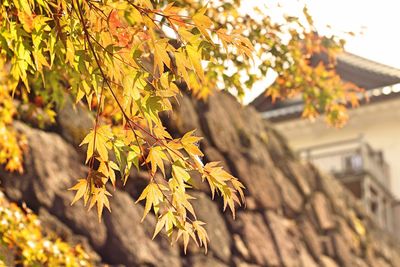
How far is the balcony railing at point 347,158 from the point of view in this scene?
22.0 meters

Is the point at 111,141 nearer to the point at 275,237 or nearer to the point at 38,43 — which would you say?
the point at 38,43

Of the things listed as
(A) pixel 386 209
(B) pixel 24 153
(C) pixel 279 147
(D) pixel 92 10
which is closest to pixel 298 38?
(B) pixel 24 153

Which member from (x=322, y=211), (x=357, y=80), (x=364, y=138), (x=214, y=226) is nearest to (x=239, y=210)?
(x=214, y=226)

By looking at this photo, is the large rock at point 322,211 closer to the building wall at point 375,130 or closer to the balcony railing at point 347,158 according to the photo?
the balcony railing at point 347,158

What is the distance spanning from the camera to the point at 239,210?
9.48m

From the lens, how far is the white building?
72.8 feet

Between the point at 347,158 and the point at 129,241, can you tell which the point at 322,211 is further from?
the point at 347,158

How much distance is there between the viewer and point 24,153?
6637 millimetres

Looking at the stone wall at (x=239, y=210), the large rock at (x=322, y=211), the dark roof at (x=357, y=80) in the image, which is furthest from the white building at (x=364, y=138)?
the large rock at (x=322, y=211)

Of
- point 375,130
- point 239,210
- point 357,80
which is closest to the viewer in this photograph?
point 239,210

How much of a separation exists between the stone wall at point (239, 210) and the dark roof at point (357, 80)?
9.28m

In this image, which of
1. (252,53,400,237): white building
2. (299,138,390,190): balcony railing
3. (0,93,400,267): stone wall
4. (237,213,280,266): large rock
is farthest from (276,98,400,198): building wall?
(237,213,280,266): large rock

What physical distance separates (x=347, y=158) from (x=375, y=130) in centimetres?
185

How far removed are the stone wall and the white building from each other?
25.2ft
